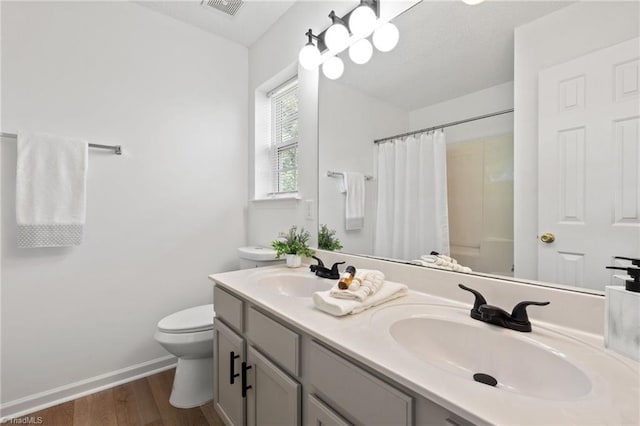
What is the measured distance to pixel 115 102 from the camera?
1840 millimetres

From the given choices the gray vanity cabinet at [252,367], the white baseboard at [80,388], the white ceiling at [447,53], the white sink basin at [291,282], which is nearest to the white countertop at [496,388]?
the gray vanity cabinet at [252,367]

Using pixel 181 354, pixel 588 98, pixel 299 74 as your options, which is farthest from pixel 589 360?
pixel 299 74

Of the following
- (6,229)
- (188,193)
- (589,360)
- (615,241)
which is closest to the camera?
(589,360)

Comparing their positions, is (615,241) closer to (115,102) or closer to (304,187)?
(304,187)

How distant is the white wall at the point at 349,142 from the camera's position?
135cm

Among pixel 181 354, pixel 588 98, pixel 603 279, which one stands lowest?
pixel 181 354

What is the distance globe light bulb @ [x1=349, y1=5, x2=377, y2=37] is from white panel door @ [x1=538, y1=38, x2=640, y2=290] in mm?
820

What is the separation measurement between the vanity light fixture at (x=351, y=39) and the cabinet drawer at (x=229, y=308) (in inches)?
51.2

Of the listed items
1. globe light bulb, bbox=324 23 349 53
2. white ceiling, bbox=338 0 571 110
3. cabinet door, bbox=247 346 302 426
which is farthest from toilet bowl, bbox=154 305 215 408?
globe light bulb, bbox=324 23 349 53

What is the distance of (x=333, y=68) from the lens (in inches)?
62.5

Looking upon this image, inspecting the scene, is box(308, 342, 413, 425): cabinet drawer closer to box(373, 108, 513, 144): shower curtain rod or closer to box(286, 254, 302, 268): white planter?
box(286, 254, 302, 268): white planter

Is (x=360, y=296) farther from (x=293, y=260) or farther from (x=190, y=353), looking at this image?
(x=190, y=353)

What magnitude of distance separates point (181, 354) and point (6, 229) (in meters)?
1.18

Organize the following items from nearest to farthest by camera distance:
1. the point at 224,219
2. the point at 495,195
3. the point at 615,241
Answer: the point at 615,241, the point at 495,195, the point at 224,219
